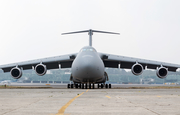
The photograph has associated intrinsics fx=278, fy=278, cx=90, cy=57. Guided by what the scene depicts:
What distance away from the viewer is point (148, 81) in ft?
291

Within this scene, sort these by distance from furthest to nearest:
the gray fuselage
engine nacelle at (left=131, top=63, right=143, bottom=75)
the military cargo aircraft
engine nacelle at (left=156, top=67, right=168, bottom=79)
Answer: engine nacelle at (left=156, top=67, right=168, bottom=79)
engine nacelle at (left=131, top=63, right=143, bottom=75)
the military cargo aircraft
the gray fuselage

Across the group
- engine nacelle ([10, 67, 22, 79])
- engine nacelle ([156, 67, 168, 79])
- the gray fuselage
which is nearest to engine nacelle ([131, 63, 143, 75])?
engine nacelle ([156, 67, 168, 79])

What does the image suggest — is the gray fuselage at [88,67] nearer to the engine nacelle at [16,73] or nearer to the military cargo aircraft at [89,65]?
the military cargo aircraft at [89,65]

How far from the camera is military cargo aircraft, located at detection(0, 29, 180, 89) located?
20062 mm

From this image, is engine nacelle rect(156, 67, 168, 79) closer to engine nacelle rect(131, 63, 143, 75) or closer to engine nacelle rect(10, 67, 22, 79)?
engine nacelle rect(131, 63, 143, 75)

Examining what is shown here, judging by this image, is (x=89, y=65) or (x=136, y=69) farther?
(x=136, y=69)

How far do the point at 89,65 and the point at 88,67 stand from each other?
158 millimetres

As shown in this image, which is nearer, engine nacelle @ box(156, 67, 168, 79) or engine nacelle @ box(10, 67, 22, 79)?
engine nacelle @ box(10, 67, 22, 79)

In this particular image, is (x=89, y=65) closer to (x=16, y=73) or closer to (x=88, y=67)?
(x=88, y=67)

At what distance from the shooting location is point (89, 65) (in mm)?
19516

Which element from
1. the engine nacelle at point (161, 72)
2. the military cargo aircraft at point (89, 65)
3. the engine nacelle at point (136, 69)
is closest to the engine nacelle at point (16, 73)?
the military cargo aircraft at point (89, 65)

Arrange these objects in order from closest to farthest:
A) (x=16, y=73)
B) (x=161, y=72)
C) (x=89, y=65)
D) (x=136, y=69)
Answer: (x=89, y=65)
(x=136, y=69)
(x=16, y=73)
(x=161, y=72)

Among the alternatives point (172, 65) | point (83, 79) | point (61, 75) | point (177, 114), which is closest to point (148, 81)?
point (61, 75)

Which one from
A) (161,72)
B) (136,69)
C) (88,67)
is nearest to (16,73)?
(88,67)
